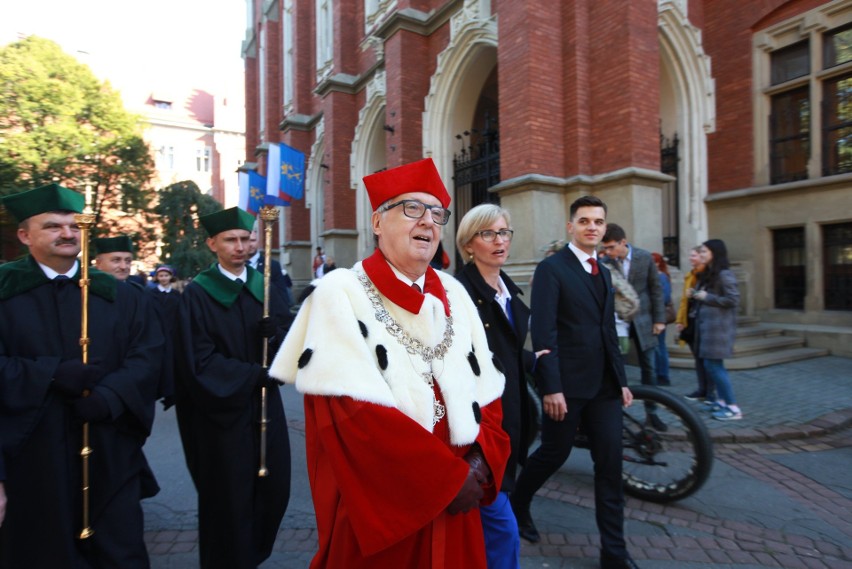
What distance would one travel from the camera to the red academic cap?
1.82 m

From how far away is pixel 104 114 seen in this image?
2144cm

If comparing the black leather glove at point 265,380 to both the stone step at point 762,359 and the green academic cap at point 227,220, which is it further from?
the stone step at point 762,359

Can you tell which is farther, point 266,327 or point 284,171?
point 284,171

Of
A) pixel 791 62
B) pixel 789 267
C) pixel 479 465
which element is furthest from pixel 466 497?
pixel 791 62

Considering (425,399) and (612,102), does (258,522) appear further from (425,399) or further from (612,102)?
(612,102)

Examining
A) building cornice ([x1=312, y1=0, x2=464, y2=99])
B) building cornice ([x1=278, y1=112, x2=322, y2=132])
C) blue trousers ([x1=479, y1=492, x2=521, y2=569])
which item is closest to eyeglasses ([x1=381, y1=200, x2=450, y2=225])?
blue trousers ([x1=479, y1=492, x2=521, y2=569])

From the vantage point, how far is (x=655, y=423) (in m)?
3.96

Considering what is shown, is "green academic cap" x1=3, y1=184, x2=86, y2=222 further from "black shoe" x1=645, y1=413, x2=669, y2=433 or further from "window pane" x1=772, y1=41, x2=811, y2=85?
"window pane" x1=772, y1=41, x2=811, y2=85

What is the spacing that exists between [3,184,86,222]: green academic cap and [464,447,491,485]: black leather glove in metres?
2.32

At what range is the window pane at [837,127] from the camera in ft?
29.4

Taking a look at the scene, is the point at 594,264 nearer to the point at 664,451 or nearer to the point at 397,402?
the point at 664,451

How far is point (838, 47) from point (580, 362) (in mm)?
10523

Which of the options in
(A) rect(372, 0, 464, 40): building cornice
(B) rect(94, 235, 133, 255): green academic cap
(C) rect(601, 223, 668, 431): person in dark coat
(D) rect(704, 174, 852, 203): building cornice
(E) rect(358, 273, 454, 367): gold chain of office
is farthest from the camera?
(A) rect(372, 0, 464, 40): building cornice

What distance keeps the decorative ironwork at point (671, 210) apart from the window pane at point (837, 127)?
2.53 metres
